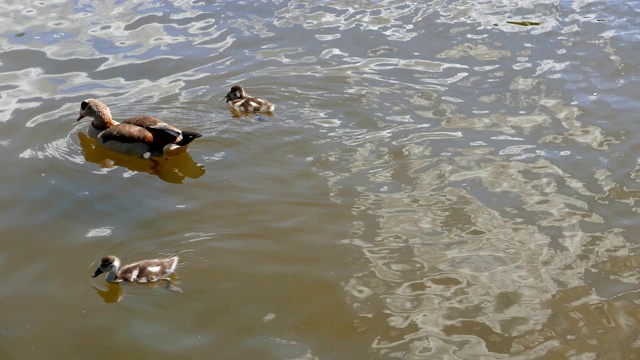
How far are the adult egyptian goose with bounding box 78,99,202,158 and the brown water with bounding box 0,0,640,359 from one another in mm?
131

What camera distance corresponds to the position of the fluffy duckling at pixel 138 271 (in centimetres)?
688

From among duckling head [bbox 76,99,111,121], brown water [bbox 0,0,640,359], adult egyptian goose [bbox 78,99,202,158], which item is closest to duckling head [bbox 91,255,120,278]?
brown water [bbox 0,0,640,359]

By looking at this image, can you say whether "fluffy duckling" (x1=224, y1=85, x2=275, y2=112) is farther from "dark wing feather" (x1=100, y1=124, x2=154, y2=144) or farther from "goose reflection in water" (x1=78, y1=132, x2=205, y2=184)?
"dark wing feather" (x1=100, y1=124, x2=154, y2=144)

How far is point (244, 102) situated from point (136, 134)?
131 cm

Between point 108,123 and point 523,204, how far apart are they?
4.85m

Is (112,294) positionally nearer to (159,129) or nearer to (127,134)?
(159,129)

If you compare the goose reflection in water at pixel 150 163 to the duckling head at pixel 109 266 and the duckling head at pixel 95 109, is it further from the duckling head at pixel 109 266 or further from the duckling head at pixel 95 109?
the duckling head at pixel 109 266

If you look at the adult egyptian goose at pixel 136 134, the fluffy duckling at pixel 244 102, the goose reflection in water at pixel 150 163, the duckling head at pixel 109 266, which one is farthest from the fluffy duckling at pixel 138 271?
the fluffy duckling at pixel 244 102

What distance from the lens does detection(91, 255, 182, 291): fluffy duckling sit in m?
6.88

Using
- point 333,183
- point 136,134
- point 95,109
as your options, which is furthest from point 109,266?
point 95,109

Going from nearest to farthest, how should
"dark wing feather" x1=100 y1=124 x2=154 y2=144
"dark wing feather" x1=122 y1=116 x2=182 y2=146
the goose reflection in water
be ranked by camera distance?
the goose reflection in water < "dark wing feather" x1=122 y1=116 x2=182 y2=146 < "dark wing feather" x1=100 y1=124 x2=154 y2=144

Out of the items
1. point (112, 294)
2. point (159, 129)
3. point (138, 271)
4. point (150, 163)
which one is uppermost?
point (159, 129)

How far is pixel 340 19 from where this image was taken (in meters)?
12.9

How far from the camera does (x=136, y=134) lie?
951 cm
